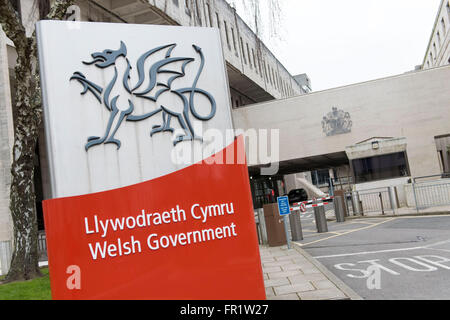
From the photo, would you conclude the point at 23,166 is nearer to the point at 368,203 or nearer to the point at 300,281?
the point at 300,281

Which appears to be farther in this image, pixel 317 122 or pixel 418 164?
pixel 317 122

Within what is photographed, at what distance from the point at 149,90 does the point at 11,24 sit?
20.1 feet

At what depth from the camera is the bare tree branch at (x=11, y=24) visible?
7927 mm

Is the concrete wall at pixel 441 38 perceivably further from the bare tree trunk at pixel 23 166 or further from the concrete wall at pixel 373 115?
the bare tree trunk at pixel 23 166

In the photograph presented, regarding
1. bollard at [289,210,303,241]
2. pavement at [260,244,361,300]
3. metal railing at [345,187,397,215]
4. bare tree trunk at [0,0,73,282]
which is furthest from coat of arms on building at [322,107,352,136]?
bare tree trunk at [0,0,73,282]

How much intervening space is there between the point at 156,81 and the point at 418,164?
2942 cm

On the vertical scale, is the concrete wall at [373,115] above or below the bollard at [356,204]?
above

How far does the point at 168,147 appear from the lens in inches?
146

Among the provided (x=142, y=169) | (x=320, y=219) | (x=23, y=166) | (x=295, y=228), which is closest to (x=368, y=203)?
(x=320, y=219)

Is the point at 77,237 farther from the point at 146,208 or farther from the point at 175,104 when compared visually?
the point at 175,104

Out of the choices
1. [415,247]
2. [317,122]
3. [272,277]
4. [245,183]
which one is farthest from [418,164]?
[245,183]

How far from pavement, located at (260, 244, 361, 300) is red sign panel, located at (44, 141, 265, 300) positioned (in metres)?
1.81

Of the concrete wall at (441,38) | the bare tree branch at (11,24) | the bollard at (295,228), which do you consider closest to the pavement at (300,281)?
the bollard at (295,228)

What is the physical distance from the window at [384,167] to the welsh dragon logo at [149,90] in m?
19.3
